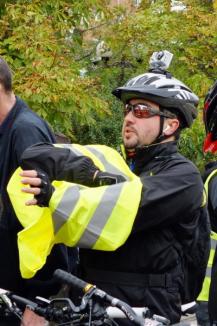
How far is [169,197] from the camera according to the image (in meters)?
2.57

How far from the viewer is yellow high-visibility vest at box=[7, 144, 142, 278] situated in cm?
242

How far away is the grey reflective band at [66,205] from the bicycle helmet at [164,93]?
63 cm

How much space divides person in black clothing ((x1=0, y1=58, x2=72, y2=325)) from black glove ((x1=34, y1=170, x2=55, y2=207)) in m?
0.92

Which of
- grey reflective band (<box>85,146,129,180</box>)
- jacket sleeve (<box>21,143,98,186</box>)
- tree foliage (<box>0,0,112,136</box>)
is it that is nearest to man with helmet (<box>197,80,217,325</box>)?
grey reflective band (<box>85,146,129,180</box>)

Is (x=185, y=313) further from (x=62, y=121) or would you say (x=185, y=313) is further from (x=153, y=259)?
(x=62, y=121)

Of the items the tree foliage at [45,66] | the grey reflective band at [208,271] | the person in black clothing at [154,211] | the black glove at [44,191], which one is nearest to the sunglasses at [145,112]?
the person in black clothing at [154,211]

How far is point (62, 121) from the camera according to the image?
6227 millimetres

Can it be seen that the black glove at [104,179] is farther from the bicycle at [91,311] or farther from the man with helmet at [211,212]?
the man with helmet at [211,212]

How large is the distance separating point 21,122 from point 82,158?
0.90 meters

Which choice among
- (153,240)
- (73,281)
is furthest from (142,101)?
(73,281)

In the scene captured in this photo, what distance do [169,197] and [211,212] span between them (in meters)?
0.66

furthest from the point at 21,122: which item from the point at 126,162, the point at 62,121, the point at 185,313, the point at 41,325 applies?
the point at 62,121

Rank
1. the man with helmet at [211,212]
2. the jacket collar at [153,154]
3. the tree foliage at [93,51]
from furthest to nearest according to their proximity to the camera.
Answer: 1. the tree foliage at [93,51]
2. the man with helmet at [211,212]
3. the jacket collar at [153,154]

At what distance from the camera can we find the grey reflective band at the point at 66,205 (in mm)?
2404
